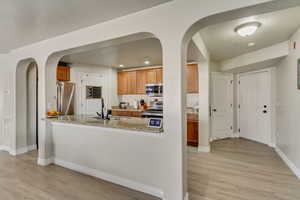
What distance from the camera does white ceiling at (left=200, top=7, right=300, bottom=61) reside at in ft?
7.74

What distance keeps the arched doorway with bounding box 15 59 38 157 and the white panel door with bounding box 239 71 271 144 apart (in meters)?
5.91

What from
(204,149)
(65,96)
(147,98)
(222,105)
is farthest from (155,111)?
(65,96)

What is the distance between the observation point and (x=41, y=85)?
338cm

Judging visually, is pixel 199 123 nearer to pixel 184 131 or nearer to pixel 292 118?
pixel 292 118

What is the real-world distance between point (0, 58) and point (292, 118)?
6476 mm

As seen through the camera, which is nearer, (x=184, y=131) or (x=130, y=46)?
(x=184, y=131)

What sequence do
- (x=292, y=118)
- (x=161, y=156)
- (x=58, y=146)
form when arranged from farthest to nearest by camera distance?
(x=58, y=146)
(x=292, y=118)
(x=161, y=156)

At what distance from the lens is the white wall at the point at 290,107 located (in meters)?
2.85

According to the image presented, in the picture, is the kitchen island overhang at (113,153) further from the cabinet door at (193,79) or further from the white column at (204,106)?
the cabinet door at (193,79)

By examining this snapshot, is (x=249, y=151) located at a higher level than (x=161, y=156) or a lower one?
lower

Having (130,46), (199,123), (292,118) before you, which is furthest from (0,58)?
(292,118)

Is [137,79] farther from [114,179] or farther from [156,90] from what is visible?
[114,179]

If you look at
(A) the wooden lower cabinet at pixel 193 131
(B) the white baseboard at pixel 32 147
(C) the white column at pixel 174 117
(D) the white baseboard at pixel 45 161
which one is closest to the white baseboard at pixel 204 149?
(A) the wooden lower cabinet at pixel 193 131

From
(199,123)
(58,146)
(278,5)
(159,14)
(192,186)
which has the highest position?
(159,14)
